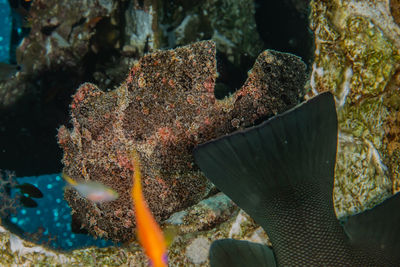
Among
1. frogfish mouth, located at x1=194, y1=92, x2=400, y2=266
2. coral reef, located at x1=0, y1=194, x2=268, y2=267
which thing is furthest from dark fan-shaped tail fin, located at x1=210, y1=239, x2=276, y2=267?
coral reef, located at x1=0, y1=194, x2=268, y2=267

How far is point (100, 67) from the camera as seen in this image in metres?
4.34

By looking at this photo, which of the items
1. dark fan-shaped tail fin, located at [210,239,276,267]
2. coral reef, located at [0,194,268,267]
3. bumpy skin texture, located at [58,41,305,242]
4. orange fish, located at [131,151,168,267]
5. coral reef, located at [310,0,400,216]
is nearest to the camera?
dark fan-shaped tail fin, located at [210,239,276,267]

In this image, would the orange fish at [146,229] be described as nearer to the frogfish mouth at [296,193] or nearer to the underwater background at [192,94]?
the underwater background at [192,94]

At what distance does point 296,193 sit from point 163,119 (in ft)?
4.33

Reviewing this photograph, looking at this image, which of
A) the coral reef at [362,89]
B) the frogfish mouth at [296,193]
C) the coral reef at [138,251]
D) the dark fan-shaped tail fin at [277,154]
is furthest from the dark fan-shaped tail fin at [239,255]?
the coral reef at [362,89]

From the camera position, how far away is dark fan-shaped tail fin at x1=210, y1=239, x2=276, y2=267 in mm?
1599

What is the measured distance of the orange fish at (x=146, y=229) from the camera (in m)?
2.19

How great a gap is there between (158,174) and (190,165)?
0.30m

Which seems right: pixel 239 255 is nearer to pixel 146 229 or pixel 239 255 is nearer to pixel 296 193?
pixel 296 193

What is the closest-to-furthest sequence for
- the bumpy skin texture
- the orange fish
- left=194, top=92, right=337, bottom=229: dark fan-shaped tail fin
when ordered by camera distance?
left=194, top=92, right=337, bottom=229: dark fan-shaped tail fin, the orange fish, the bumpy skin texture

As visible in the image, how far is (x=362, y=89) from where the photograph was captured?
2.33 metres

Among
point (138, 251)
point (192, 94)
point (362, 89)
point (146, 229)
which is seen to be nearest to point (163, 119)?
A: point (192, 94)

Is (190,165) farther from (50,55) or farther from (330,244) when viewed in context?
(50,55)

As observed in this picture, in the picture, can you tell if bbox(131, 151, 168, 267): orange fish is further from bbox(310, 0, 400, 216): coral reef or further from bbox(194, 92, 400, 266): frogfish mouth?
bbox(310, 0, 400, 216): coral reef
